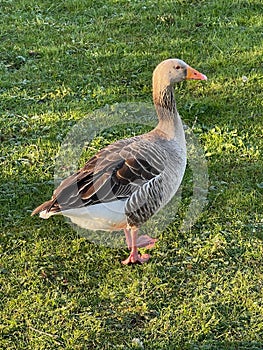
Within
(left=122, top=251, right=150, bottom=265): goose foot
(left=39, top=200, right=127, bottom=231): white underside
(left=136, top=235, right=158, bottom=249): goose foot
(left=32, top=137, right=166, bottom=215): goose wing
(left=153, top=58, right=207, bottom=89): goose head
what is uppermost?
(left=153, top=58, right=207, bottom=89): goose head

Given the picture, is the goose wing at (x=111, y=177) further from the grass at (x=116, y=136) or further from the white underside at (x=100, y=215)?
the grass at (x=116, y=136)

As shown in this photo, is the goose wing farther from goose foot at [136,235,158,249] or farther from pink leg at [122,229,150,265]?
goose foot at [136,235,158,249]

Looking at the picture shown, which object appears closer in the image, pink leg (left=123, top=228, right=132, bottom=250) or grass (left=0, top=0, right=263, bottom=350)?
grass (left=0, top=0, right=263, bottom=350)

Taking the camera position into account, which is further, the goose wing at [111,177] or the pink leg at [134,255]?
the pink leg at [134,255]

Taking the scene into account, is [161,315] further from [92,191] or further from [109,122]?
[109,122]

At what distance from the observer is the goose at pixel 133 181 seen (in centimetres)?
379

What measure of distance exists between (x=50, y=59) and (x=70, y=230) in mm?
3401

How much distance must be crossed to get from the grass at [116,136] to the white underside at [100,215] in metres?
0.34

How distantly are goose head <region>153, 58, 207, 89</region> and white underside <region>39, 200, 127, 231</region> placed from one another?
1004 millimetres

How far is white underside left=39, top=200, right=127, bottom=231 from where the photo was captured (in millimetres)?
3779

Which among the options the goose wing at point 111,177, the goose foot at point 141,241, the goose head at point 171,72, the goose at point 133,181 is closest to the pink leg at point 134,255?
the goose at point 133,181

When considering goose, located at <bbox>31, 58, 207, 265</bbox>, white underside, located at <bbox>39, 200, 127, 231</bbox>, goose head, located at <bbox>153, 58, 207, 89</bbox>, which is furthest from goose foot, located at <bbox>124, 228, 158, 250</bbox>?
goose head, located at <bbox>153, 58, 207, 89</bbox>

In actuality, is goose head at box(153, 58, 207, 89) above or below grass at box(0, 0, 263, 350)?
above

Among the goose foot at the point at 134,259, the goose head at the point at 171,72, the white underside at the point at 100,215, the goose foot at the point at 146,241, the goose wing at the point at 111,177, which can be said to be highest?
the goose head at the point at 171,72
